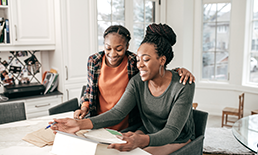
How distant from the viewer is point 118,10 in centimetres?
357

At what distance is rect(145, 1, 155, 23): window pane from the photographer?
4012 mm

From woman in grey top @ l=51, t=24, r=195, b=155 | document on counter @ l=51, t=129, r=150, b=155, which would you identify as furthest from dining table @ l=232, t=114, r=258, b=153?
document on counter @ l=51, t=129, r=150, b=155

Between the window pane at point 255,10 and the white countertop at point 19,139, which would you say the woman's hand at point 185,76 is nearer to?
the white countertop at point 19,139

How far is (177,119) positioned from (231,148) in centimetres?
154

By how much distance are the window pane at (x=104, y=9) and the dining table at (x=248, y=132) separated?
2.31m

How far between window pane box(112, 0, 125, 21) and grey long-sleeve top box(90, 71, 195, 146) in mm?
2326

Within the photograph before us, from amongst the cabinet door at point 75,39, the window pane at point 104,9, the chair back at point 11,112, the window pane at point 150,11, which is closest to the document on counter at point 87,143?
the chair back at point 11,112

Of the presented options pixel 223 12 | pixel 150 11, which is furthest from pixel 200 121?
pixel 223 12

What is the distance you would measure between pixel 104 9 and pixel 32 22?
1067mm

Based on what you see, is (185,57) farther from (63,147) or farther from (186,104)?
(63,147)

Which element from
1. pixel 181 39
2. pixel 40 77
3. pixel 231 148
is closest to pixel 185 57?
Answer: pixel 181 39

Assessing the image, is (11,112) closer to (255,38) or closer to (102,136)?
(102,136)

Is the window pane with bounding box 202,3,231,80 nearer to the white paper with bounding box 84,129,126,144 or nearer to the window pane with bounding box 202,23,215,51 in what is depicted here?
the window pane with bounding box 202,23,215,51

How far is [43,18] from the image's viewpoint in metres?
2.89
